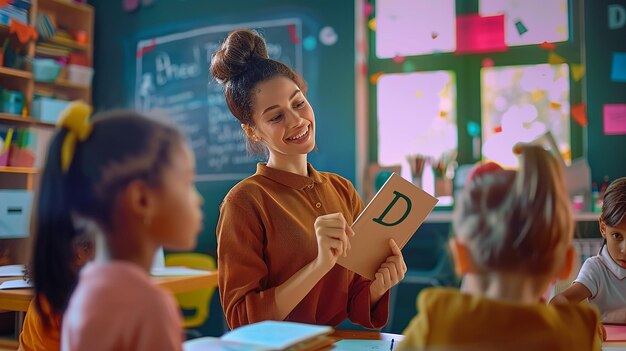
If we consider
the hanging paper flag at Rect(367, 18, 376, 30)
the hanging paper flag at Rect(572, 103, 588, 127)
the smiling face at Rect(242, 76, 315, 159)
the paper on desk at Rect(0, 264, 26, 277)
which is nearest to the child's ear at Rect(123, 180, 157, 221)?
the smiling face at Rect(242, 76, 315, 159)

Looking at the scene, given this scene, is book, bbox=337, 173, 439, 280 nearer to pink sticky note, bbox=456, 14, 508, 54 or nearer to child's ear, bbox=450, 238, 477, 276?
child's ear, bbox=450, 238, 477, 276

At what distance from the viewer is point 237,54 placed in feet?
5.11

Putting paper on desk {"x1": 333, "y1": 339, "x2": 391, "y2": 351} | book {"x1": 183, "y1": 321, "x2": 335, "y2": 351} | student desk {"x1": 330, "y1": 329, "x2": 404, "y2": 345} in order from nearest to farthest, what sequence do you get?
book {"x1": 183, "y1": 321, "x2": 335, "y2": 351} → paper on desk {"x1": 333, "y1": 339, "x2": 391, "y2": 351} → student desk {"x1": 330, "y1": 329, "x2": 404, "y2": 345}

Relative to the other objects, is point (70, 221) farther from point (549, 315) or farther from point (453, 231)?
point (549, 315)

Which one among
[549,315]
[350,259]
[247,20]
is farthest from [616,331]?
[247,20]

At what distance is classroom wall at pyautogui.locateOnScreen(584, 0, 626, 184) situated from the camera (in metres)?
3.35

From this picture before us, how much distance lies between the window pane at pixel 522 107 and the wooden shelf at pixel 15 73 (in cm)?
292

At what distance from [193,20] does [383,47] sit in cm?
138

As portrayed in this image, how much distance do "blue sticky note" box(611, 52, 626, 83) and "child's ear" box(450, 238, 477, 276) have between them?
294cm

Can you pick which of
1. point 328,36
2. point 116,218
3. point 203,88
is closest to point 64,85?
point 203,88

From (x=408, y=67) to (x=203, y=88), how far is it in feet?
4.60

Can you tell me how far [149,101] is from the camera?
4.45 meters

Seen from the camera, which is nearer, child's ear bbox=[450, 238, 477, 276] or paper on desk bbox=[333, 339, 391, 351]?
child's ear bbox=[450, 238, 477, 276]

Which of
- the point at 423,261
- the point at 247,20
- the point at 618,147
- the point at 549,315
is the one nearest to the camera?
the point at 549,315
